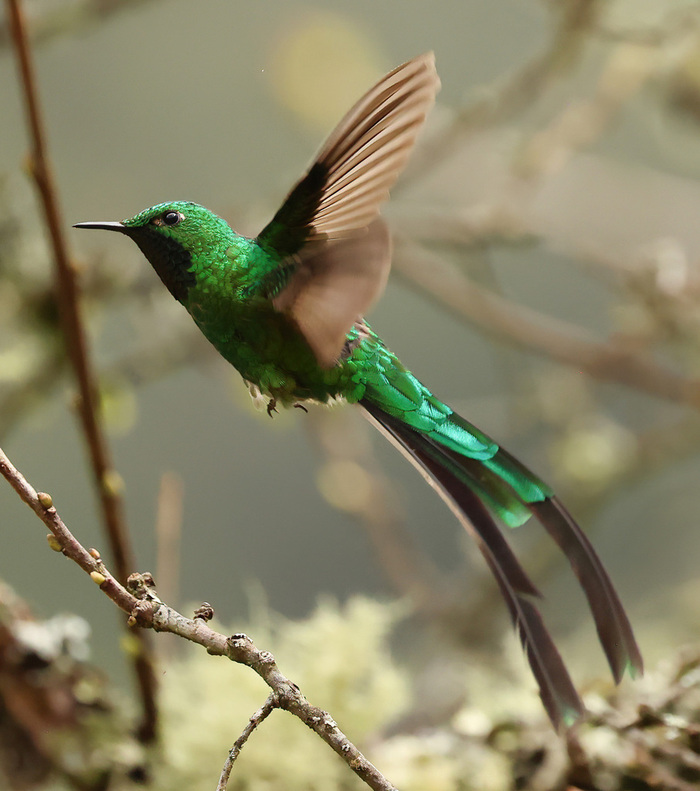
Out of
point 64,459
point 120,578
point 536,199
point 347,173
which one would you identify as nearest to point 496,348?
point 536,199

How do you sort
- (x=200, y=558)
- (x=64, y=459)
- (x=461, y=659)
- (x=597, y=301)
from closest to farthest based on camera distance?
(x=461, y=659)
(x=64, y=459)
(x=200, y=558)
(x=597, y=301)

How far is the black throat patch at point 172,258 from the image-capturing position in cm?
45

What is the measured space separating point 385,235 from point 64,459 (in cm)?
145

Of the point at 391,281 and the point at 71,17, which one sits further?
the point at 391,281

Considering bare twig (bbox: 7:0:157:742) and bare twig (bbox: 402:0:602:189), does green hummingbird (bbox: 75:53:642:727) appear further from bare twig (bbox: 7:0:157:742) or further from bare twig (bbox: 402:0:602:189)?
bare twig (bbox: 402:0:602:189)

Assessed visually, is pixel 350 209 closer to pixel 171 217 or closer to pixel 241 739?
pixel 171 217

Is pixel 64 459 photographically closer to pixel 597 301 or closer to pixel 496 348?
pixel 496 348

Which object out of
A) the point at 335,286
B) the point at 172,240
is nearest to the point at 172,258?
the point at 172,240

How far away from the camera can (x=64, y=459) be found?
1691 millimetres

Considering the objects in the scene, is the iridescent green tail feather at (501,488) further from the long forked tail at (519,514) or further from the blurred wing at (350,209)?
the blurred wing at (350,209)

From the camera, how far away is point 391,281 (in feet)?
4.59

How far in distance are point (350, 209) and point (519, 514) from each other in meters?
0.22

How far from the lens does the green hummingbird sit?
39cm

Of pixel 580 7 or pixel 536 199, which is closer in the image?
pixel 580 7
